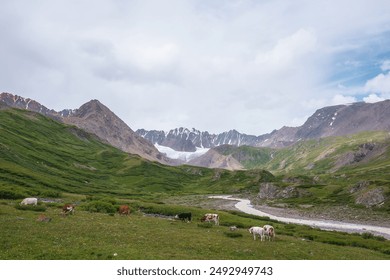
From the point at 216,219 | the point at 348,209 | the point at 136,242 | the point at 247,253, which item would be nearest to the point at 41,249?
the point at 136,242

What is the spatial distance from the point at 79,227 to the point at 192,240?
13.5 meters

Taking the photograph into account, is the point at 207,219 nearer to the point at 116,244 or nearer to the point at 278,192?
the point at 116,244

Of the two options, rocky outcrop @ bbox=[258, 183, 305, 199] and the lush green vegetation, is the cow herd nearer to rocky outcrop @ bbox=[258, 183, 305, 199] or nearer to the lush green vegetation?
the lush green vegetation

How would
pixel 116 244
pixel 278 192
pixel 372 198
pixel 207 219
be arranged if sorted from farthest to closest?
pixel 278 192, pixel 372 198, pixel 207 219, pixel 116 244

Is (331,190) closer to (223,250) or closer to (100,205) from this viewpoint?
(100,205)

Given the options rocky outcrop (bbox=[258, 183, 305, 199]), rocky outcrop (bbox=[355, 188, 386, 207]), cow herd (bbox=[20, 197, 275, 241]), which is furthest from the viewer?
rocky outcrop (bbox=[258, 183, 305, 199])

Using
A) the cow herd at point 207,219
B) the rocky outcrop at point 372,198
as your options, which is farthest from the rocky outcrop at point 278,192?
the cow herd at point 207,219

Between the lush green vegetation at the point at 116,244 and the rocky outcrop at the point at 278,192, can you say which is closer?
the lush green vegetation at the point at 116,244

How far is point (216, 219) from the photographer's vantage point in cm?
5819

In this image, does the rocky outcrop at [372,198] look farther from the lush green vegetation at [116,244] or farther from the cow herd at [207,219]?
the cow herd at [207,219]

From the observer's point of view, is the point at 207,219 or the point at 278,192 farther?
the point at 278,192

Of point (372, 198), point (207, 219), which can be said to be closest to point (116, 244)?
point (207, 219)

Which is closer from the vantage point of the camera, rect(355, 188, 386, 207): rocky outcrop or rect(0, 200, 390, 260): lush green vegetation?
rect(0, 200, 390, 260): lush green vegetation

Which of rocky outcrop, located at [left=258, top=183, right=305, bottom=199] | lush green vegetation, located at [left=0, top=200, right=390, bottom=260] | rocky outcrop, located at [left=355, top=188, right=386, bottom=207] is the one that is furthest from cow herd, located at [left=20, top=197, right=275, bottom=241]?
rocky outcrop, located at [left=258, top=183, right=305, bottom=199]
